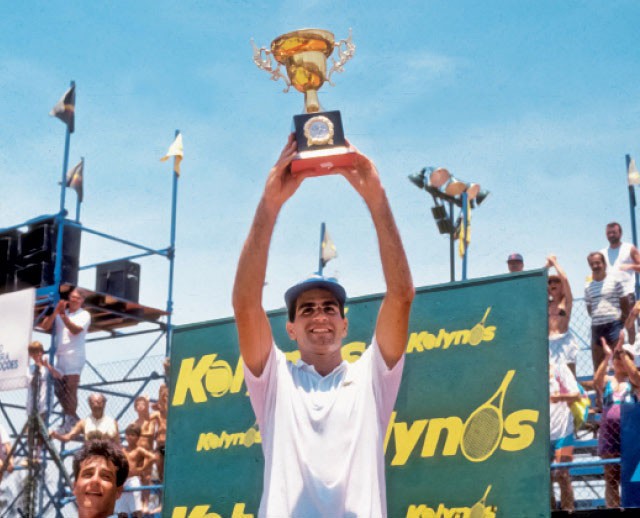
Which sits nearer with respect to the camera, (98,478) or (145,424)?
(98,478)

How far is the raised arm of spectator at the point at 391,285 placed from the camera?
3480 millimetres

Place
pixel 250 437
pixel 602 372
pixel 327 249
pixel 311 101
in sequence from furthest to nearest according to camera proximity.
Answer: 1. pixel 327 249
2. pixel 602 372
3. pixel 250 437
4. pixel 311 101

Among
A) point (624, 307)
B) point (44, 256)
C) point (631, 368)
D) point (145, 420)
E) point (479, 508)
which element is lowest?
point (479, 508)

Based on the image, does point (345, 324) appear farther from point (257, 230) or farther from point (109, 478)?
point (109, 478)

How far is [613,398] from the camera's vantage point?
8180 millimetres

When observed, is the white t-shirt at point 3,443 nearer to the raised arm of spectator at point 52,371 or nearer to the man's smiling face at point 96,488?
the raised arm of spectator at point 52,371

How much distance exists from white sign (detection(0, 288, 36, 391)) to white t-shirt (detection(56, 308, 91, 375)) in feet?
1.69

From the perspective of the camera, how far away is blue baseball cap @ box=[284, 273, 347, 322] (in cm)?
363

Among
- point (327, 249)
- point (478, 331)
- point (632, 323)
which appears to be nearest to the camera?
point (478, 331)

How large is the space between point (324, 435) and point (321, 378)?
0.90 feet

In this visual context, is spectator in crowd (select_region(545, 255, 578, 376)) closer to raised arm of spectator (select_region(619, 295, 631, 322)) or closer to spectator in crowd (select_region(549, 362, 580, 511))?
spectator in crowd (select_region(549, 362, 580, 511))

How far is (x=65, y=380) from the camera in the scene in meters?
10.9

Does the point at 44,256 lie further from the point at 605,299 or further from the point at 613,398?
the point at 613,398

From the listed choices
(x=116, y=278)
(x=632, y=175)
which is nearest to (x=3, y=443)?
(x=116, y=278)
